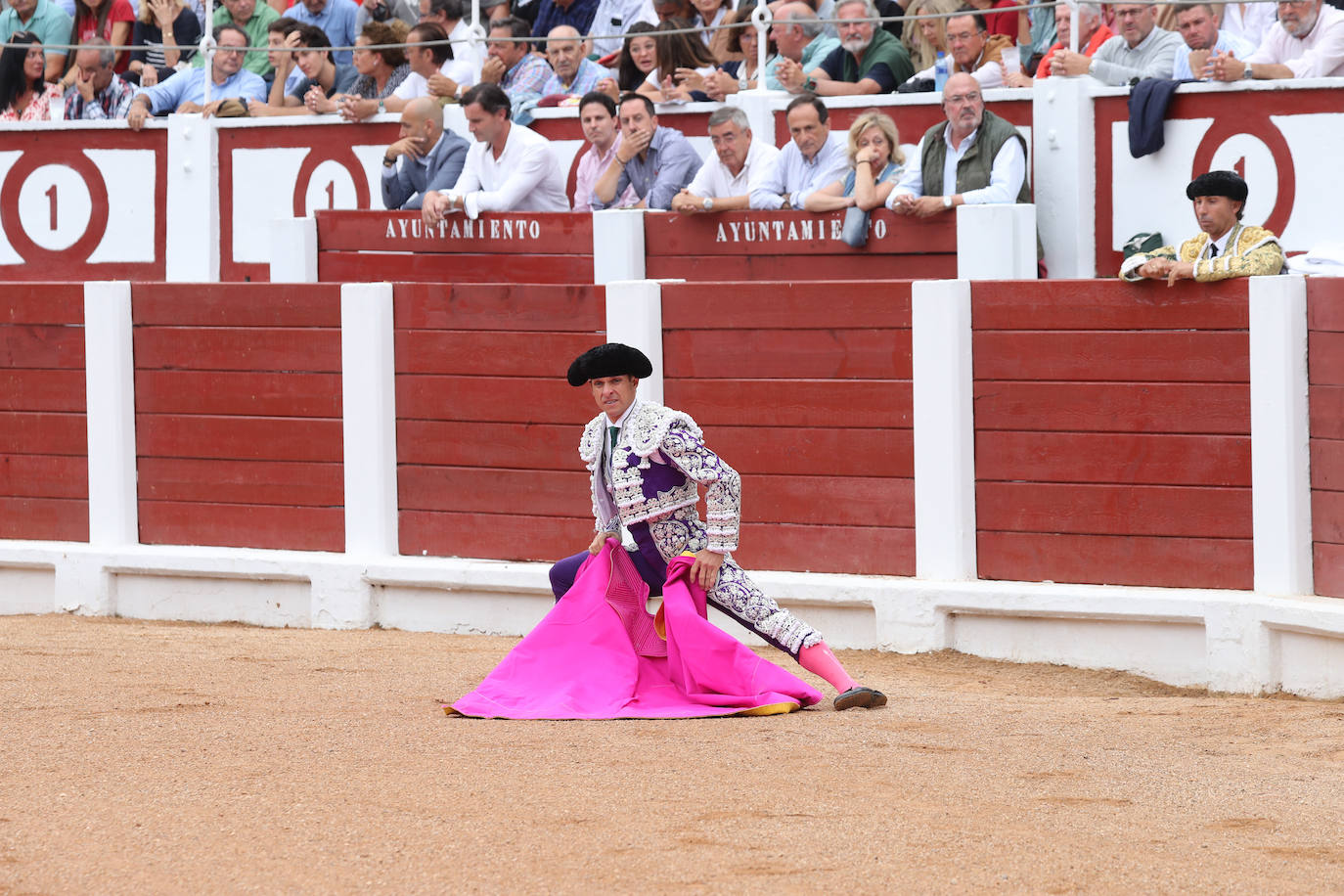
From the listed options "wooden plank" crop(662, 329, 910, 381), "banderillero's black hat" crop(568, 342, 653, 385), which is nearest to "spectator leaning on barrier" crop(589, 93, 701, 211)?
"wooden plank" crop(662, 329, 910, 381)

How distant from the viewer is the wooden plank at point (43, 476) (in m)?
8.60

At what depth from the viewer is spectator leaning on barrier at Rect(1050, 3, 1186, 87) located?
867 centimetres

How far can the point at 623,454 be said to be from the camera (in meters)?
5.60

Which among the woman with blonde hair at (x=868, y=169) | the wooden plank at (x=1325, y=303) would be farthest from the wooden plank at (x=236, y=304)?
the wooden plank at (x=1325, y=303)

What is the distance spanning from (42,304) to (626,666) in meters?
3.99

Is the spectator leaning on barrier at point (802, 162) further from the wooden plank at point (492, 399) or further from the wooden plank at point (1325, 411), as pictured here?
the wooden plank at point (1325, 411)

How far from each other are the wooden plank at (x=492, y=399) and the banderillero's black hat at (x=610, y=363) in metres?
1.98

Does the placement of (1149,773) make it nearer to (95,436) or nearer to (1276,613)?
(1276,613)

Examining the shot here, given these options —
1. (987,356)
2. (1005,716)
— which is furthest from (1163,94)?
(1005,716)

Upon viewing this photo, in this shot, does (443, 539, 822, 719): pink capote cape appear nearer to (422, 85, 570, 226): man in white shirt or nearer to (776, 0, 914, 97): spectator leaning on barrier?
(422, 85, 570, 226): man in white shirt

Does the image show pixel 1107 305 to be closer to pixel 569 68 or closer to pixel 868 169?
pixel 868 169

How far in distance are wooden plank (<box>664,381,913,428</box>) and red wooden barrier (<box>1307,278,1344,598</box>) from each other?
1.41 m

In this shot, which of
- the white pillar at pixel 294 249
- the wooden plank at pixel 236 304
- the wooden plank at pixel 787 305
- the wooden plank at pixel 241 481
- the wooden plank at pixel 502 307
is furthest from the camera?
the white pillar at pixel 294 249

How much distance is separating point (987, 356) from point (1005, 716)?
5.82 feet
